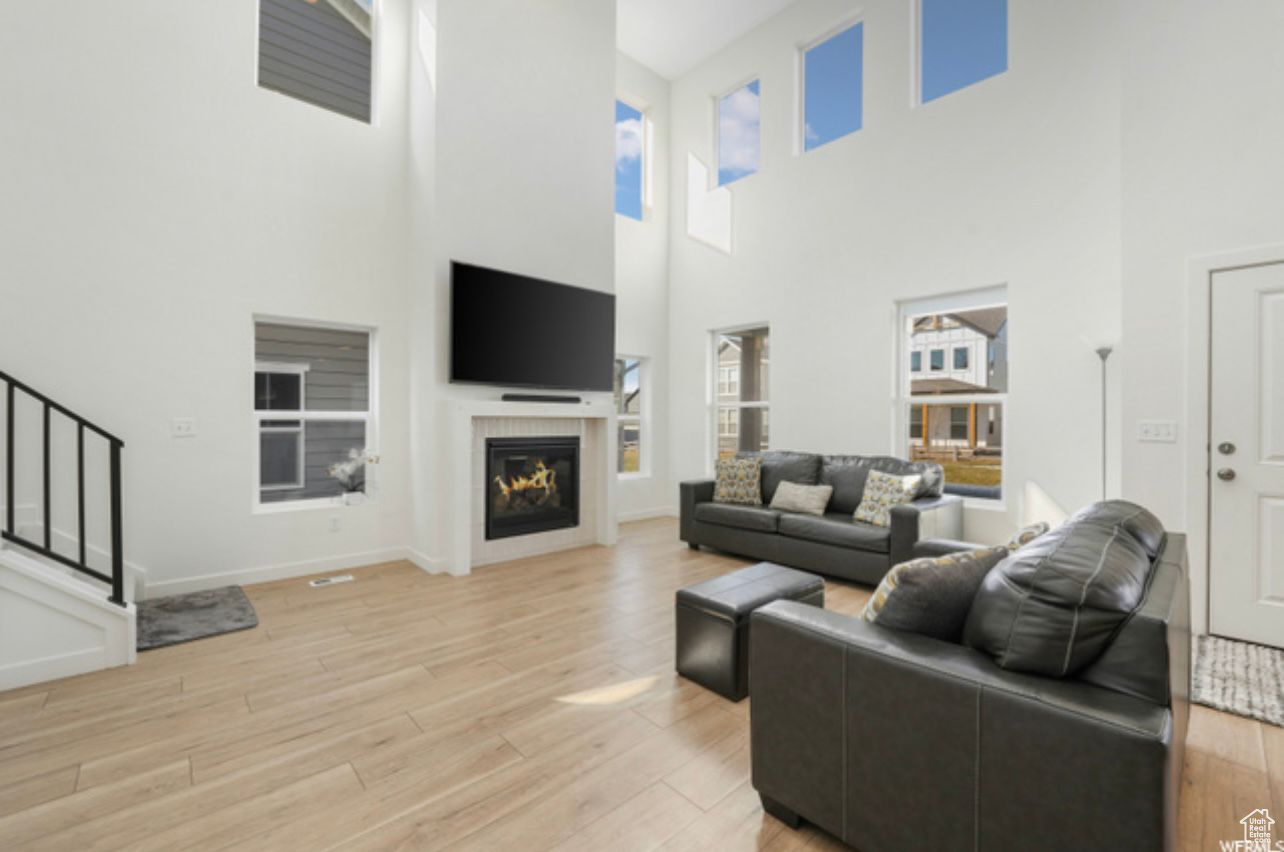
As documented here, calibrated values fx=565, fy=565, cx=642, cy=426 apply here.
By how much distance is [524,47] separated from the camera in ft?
15.3

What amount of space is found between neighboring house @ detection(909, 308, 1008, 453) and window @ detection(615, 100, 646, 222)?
11.7 ft

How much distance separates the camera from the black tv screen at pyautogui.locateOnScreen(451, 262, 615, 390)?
4281 millimetres

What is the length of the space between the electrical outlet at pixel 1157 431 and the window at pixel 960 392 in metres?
1.16

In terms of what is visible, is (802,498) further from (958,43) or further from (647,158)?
(647,158)

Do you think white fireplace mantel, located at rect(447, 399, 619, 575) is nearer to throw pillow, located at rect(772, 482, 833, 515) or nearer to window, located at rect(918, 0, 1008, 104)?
throw pillow, located at rect(772, 482, 833, 515)

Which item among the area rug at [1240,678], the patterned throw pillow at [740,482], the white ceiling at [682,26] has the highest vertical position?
the white ceiling at [682,26]

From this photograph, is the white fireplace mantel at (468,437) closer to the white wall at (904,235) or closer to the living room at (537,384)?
the living room at (537,384)

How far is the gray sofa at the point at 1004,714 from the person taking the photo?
1097 mm

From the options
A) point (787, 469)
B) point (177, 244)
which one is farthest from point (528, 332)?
point (787, 469)

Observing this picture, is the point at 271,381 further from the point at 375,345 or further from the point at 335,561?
the point at 335,561

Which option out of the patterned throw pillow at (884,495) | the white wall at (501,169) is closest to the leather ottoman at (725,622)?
the patterned throw pillow at (884,495)

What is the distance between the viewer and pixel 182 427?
3.75m

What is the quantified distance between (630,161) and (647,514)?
421 centimetres

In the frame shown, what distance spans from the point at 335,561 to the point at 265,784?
8.90 feet
